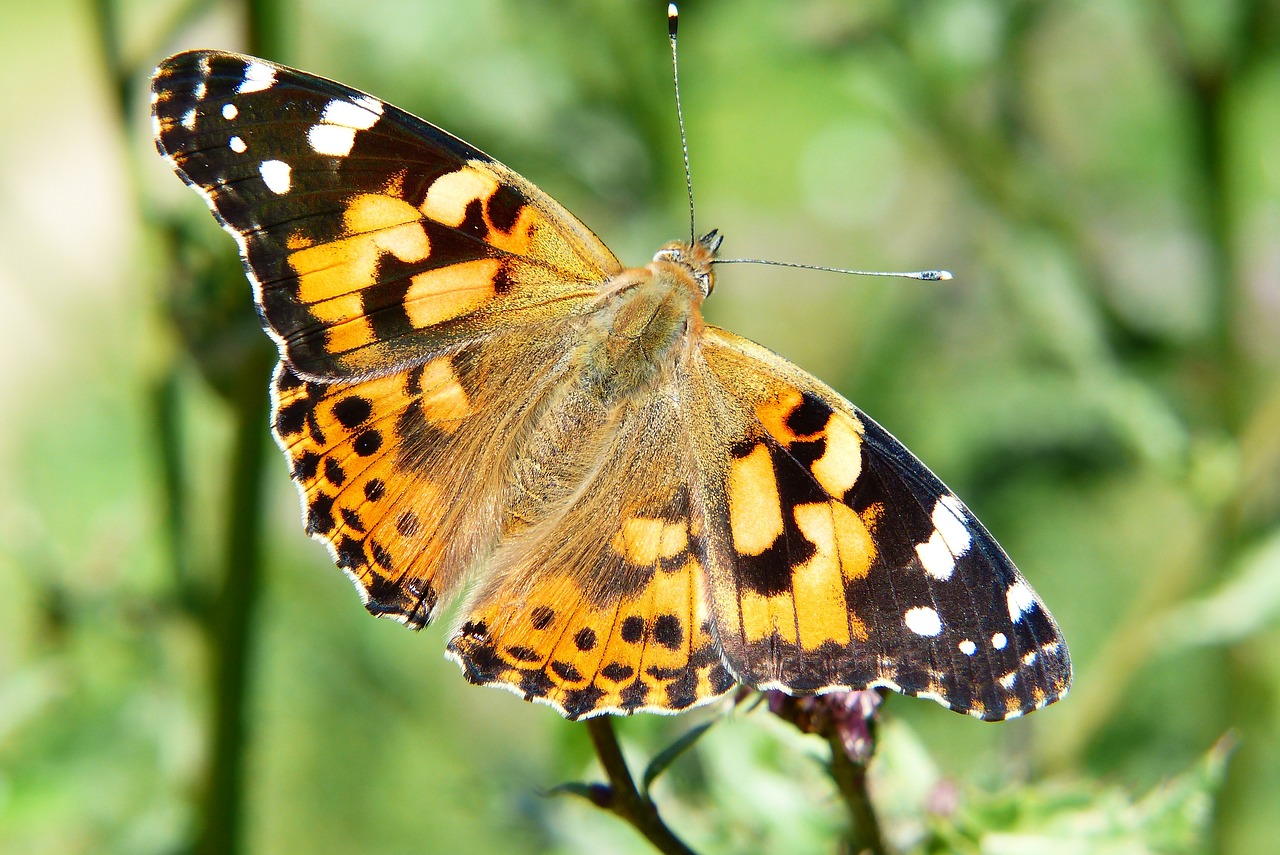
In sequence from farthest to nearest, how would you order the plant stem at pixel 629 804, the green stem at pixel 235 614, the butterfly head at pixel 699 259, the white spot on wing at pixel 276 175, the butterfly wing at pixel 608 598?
the butterfly head at pixel 699 259
the green stem at pixel 235 614
the white spot on wing at pixel 276 175
the butterfly wing at pixel 608 598
the plant stem at pixel 629 804

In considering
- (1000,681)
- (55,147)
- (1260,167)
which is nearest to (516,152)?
(1000,681)

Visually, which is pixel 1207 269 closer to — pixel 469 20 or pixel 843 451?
pixel 843 451

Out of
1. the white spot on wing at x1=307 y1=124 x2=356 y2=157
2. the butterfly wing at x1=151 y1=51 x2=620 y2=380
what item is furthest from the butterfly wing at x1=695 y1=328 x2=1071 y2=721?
the white spot on wing at x1=307 y1=124 x2=356 y2=157

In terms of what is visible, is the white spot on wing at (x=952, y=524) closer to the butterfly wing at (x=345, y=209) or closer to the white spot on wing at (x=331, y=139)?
the butterfly wing at (x=345, y=209)

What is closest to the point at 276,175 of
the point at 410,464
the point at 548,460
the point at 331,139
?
the point at 331,139

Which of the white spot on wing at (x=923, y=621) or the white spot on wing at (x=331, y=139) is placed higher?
the white spot on wing at (x=331, y=139)

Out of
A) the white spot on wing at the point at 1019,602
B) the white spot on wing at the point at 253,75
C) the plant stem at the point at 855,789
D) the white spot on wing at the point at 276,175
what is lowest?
the plant stem at the point at 855,789

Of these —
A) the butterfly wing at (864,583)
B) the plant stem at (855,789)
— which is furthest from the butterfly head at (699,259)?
the plant stem at (855,789)
